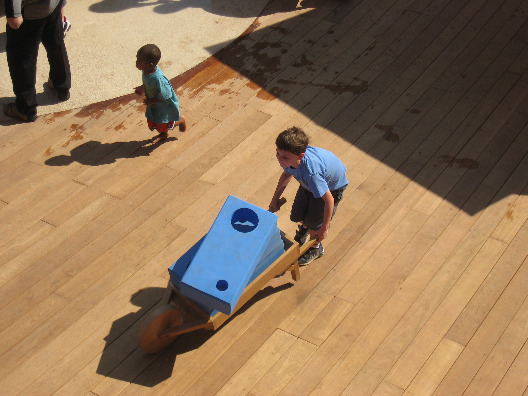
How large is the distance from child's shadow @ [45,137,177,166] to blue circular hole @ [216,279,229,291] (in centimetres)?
229

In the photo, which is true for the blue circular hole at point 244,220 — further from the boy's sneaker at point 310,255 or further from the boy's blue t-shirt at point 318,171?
the boy's sneaker at point 310,255

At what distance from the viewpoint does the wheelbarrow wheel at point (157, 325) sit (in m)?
4.11

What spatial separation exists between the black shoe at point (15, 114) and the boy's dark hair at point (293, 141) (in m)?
3.20

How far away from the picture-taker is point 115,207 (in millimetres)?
5426

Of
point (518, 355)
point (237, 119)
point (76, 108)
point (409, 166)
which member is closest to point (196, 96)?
point (237, 119)

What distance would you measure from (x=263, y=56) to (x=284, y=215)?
234 cm

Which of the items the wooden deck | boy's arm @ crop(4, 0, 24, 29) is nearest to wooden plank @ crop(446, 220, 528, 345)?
the wooden deck

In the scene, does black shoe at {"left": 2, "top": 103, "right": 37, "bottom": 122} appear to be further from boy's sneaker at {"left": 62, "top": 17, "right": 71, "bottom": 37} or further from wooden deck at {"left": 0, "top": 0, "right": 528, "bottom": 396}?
boy's sneaker at {"left": 62, "top": 17, "right": 71, "bottom": 37}

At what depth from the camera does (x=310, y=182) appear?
4.26 meters

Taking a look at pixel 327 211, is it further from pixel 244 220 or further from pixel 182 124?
pixel 182 124

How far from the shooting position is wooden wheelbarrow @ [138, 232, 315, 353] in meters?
4.12

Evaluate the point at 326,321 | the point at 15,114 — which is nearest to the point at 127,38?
the point at 15,114

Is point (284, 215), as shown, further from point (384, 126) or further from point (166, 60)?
point (166, 60)

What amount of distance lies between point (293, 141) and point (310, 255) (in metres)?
1.14
